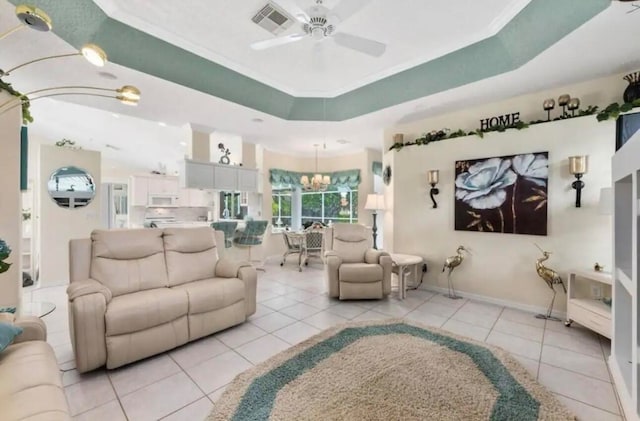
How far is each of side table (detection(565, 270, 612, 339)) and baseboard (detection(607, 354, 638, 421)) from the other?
0.41m

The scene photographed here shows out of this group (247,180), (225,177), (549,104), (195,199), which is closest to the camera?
(549,104)

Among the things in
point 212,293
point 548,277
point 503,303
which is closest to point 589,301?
point 548,277

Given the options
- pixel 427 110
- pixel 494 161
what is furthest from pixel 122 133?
pixel 494 161

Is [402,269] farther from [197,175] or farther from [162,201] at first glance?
[162,201]

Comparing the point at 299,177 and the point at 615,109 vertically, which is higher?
the point at 615,109

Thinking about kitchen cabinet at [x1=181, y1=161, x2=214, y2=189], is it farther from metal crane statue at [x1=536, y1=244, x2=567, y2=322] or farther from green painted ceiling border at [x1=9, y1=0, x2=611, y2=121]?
metal crane statue at [x1=536, y1=244, x2=567, y2=322]

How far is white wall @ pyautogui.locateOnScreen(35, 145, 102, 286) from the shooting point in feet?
14.1

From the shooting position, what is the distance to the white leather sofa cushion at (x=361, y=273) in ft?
11.9

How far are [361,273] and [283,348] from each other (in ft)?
4.92

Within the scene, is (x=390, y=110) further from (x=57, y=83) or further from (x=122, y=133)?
(x=122, y=133)

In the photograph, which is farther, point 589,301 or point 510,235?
point 510,235

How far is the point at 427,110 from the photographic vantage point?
13.3 feet

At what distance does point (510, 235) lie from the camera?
3.53 m

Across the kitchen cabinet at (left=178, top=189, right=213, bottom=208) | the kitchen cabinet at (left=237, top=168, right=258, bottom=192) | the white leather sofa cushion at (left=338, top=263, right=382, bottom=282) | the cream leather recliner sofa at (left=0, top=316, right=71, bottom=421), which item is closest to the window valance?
the kitchen cabinet at (left=237, top=168, right=258, bottom=192)
